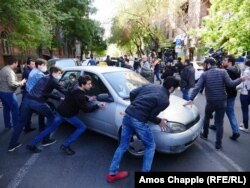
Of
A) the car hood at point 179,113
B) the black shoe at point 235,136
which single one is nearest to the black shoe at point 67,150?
the car hood at point 179,113

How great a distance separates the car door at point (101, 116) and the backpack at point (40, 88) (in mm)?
909

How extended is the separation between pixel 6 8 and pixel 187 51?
2176 centimetres

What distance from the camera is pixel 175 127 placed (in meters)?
4.14

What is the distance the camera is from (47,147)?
17.1 ft

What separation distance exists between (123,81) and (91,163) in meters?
1.78

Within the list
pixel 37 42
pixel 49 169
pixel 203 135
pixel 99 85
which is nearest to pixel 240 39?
pixel 203 135

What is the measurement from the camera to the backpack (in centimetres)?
496

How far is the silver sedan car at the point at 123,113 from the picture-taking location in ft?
13.5

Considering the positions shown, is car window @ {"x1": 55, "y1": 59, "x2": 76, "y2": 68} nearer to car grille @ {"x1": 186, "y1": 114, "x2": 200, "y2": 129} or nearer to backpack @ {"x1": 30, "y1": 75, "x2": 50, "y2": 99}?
backpack @ {"x1": 30, "y1": 75, "x2": 50, "y2": 99}

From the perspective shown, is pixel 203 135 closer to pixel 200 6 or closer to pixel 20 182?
pixel 20 182

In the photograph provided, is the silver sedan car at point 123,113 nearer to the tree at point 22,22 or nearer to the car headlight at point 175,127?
the car headlight at point 175,127

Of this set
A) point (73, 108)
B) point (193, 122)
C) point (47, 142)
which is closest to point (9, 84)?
point (47, 142)

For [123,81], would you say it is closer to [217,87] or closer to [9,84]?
[217,87]

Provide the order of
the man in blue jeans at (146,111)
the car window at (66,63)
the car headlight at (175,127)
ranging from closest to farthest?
the man in blue jeans at (146,111) < the car headlight at (175,127) < the car window at (66,63)
